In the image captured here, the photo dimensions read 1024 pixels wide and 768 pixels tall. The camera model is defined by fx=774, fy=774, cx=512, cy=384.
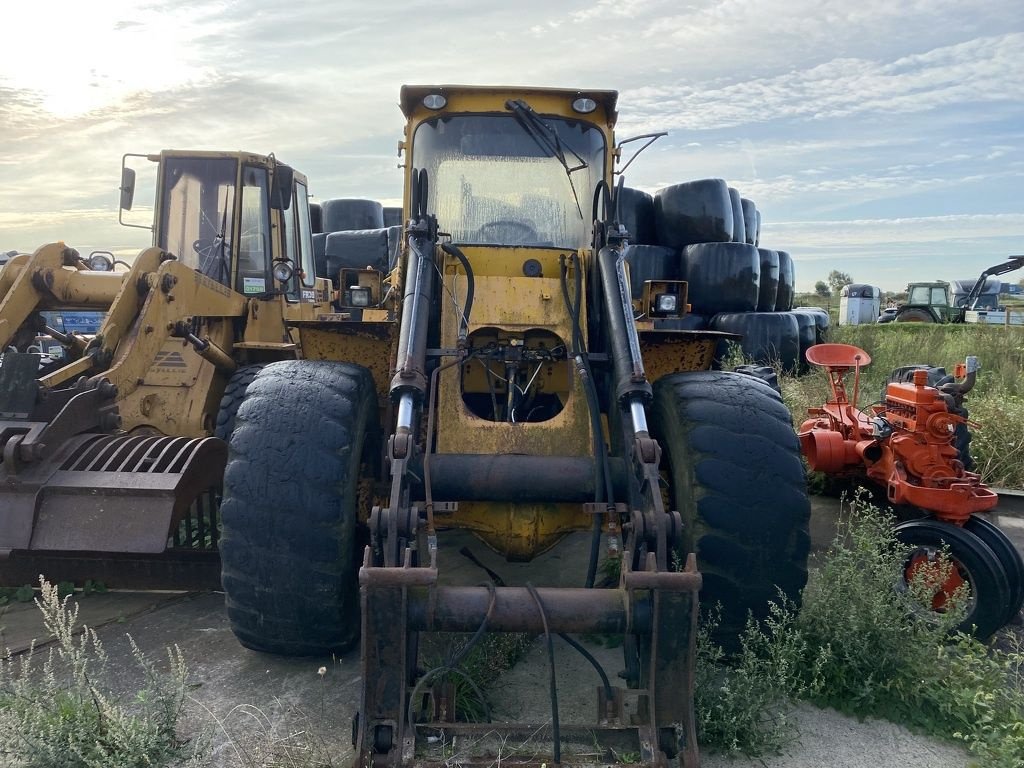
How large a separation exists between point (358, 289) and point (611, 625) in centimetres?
246

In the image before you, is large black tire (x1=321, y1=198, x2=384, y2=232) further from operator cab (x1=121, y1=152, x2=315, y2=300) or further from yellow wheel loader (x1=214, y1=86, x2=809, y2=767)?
yellow wheel loader (x1=214, y1=86, x2=809, y2=767)

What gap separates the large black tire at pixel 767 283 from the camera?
12.1 meters

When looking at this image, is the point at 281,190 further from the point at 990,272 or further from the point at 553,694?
the point at 990,272

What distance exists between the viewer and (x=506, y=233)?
4.42 meters

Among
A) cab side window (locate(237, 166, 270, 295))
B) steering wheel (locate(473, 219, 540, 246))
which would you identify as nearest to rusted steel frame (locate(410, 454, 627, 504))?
steering wheel (locate(473, 219, 540, 246))

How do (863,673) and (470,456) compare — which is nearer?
(470,456)

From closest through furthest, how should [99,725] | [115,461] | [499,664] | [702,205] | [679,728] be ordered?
[679,728] < [99,725] < [499,664] < [115,461] < [702,205]

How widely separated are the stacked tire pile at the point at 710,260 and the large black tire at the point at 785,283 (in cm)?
159

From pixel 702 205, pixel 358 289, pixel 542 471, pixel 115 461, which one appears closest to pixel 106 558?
pixel 115 461

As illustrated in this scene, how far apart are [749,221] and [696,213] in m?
1.73

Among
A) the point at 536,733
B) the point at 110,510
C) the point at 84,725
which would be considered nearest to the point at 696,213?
the point at 110,510

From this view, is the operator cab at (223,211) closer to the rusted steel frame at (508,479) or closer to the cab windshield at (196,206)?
the cab windshield at (196,206)

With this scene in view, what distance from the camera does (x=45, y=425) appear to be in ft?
14.4

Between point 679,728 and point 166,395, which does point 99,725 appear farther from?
point 166,395
